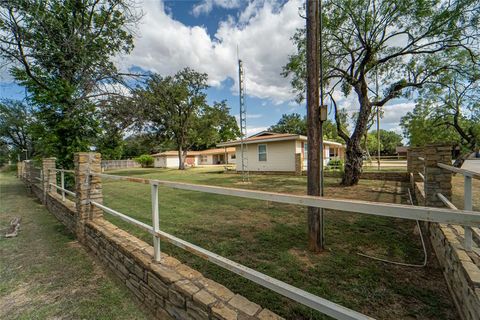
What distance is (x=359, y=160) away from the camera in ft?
29.1

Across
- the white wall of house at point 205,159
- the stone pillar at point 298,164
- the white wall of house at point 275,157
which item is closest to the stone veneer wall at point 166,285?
the stone pillar at point 298,164

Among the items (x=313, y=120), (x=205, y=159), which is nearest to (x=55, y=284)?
(x=313, y=120)

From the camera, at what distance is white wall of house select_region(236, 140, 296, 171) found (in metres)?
14.4

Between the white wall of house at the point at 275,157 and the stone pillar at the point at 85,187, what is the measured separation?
12.2 metres

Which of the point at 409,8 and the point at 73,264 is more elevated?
the point at 409,8

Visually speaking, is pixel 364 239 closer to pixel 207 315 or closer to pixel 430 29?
pixel 207 315

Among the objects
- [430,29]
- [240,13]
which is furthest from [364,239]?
[240,13]

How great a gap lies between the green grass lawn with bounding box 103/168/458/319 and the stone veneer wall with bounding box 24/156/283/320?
596 mm

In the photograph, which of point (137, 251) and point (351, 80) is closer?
point (137, 251)

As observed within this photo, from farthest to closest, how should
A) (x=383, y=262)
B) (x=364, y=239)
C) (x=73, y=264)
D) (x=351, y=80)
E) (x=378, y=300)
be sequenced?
(x=351, y=80) < (x=364, y=239) < (x=73, y=264) < (x=383, y=262) < (x=378, y=300)

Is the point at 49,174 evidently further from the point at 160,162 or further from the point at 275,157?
the point at 160,162

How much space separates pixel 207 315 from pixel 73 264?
2831mm

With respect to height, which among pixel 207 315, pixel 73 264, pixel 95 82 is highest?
pixel 95 82

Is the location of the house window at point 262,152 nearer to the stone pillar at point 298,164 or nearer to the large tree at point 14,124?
the stone pillar at point 298,164
